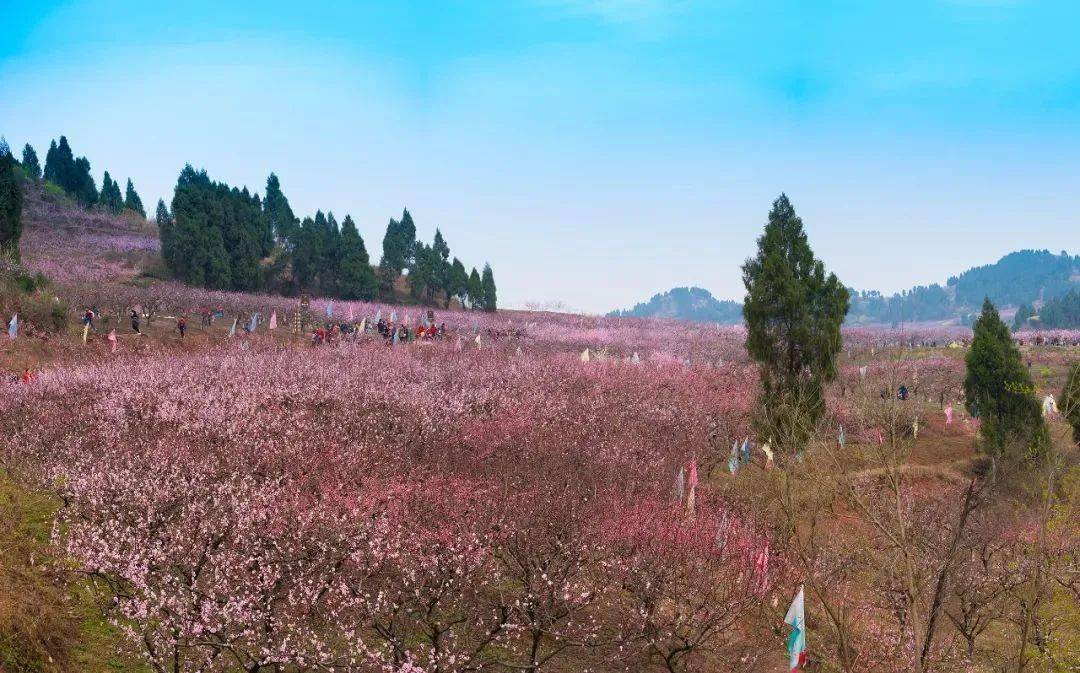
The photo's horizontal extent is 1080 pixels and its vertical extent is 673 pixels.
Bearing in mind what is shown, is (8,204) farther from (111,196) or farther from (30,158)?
(30,158)

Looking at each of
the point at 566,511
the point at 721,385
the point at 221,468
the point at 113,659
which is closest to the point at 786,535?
the point at 566,511

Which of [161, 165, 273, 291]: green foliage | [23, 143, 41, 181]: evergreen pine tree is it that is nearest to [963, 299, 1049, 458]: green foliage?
[161, 165, 273, 291]: green foliage

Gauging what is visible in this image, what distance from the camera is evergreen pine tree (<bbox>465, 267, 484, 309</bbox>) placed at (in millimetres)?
76000

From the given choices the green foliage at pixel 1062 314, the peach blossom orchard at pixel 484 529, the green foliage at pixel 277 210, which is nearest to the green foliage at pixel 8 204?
the peach blossom orchard at pixel 484 529

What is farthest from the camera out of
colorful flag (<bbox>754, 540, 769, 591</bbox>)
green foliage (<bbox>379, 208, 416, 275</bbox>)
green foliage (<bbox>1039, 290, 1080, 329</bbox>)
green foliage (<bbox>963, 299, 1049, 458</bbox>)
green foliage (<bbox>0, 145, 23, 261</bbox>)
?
green foliage (<bbox>1039, 290, 1080, 329</bbox>)

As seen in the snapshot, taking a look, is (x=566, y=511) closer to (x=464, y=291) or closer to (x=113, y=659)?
(x=113, y=659)

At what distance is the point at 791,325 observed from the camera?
87.8 feet

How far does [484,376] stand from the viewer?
29891 millimetres

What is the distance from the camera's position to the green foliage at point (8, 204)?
4325 centimetres

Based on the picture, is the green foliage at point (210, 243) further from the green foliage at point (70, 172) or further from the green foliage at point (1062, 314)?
the green foliage at point (1062, 314)

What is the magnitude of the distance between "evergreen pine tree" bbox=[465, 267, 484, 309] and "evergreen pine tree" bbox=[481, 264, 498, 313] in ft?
1.63

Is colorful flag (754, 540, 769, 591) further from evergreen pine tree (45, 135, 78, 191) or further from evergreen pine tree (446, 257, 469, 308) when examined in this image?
evergreen pine tree (45, 135, 78, 191)

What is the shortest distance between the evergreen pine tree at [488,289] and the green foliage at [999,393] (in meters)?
50.7

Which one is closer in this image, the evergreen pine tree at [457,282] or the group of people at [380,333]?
the group of people at [380,333]
